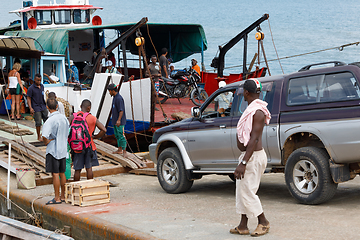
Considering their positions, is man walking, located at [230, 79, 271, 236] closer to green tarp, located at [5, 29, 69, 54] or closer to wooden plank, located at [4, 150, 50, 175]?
wooden plank, located at [4, 150, 50, 175]

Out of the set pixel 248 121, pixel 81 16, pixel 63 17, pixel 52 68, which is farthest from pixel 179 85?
pixel 248 121

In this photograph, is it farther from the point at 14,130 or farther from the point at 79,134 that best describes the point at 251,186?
the point at 14,130

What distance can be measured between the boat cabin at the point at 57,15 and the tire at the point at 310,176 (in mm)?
17440

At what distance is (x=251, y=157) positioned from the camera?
5.55 m

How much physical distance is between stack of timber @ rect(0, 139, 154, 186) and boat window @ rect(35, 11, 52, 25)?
Answer: 38.4 feet

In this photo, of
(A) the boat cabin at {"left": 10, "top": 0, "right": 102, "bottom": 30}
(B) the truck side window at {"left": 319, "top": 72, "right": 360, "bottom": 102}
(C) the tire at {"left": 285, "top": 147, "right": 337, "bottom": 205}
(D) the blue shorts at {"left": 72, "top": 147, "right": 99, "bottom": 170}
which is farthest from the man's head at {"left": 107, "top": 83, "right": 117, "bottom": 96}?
(A) the boat cabin at {"left": 10, "top": 0, "right": 102, "bottom": 30}

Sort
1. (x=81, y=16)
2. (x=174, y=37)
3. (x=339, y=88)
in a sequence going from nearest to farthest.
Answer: (x=339, y=88)
(x=81, y=16)
(x=174, y=37)

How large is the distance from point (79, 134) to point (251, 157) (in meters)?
3.61

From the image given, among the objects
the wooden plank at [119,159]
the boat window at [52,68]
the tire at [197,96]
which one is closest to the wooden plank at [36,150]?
the wooden plank at [119,159]

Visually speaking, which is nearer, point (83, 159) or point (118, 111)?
point (83, 159)

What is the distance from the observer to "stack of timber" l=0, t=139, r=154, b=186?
36.3ft

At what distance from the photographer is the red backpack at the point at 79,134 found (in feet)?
26.8

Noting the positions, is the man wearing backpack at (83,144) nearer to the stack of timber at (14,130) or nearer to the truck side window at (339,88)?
the truck side window at (339,88)

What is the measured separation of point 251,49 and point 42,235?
8891cm
